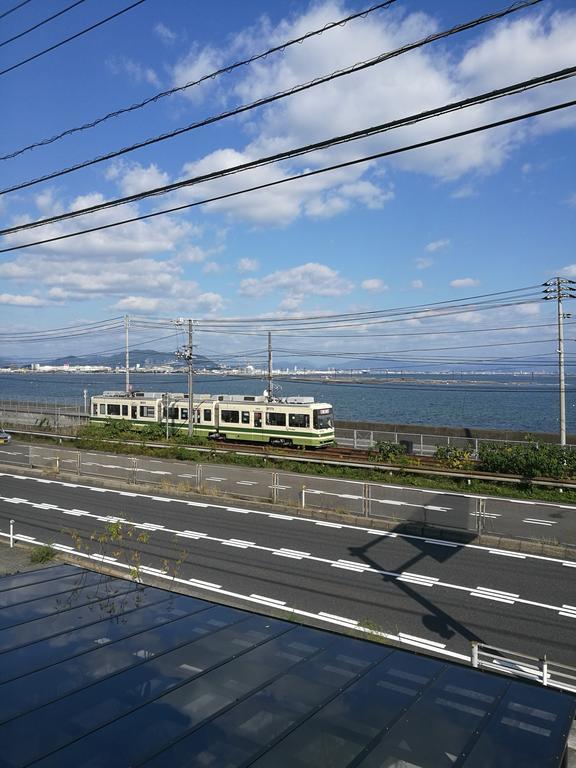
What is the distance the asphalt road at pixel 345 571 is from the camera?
34.1 ft

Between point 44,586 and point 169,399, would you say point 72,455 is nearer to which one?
point 169,399

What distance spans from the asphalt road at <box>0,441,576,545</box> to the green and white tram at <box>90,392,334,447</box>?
7277 millimetres

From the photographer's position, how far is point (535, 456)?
22438 mm

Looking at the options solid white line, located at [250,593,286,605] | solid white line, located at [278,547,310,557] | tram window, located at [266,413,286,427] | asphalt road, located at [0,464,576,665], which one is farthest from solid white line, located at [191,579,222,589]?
tram window, located at [266,413,286,427]

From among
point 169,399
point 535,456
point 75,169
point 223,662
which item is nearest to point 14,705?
point 223,662

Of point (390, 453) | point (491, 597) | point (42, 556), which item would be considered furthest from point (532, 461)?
point (42, 556)

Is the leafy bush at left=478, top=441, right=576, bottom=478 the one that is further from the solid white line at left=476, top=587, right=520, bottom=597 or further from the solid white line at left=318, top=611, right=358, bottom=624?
the solid white line at left=318, top=611, right=358, bottom=624

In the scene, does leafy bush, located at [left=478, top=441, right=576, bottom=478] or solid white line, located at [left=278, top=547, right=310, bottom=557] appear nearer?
solid white line, located at [left=278, top=547, right=310, bottom=557]

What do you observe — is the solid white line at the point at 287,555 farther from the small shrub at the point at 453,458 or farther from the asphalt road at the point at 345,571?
the small shrub at the point at 453,458

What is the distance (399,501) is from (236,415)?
701 inches

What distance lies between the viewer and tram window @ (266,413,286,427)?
3209 centimetres

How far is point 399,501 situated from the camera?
1753 centimetres

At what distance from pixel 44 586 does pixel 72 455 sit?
2454 centimetres

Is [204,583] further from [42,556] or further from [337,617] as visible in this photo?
[42,556]
